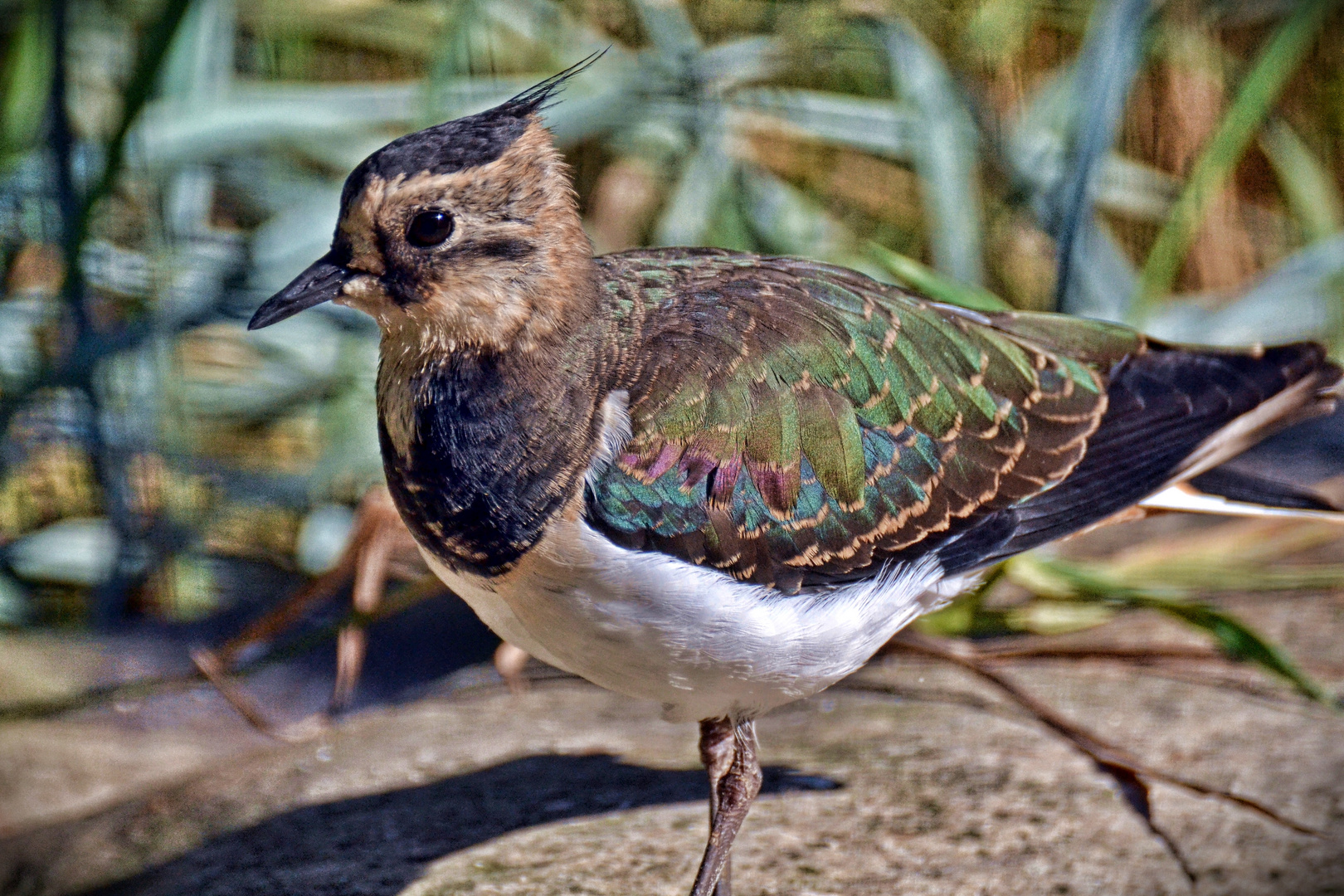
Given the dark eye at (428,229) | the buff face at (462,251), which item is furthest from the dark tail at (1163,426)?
the dark eye at (428,229)

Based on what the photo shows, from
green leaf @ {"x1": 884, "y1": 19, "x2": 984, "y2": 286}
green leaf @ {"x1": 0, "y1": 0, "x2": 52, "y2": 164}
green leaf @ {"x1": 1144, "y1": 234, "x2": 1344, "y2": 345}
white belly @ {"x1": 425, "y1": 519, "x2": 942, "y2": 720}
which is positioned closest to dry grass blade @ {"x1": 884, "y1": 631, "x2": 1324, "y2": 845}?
white belly @ {"x1": 425, "y1": 519, "x2": 942, "y2": 720}

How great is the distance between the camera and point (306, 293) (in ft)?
7.70

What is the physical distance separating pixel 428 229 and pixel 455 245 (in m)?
0.05

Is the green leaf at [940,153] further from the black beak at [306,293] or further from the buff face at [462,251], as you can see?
the black beak at [306,293]

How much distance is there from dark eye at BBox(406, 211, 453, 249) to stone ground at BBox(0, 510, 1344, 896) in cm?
133

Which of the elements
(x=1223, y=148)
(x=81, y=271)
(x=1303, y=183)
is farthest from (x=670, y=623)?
(x=1303, y=183)

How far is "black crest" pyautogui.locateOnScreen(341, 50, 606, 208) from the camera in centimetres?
229

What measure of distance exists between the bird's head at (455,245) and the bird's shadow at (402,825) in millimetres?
1201

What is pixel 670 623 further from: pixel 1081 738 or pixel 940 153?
pixel 940 153

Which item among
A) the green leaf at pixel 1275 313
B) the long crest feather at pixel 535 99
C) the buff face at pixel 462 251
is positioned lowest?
the green leaf at pixel 1275 313

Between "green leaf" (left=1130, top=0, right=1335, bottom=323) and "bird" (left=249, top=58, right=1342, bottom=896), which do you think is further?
"green leaf" (left=1130, top=0, right=1335, bottom=323)

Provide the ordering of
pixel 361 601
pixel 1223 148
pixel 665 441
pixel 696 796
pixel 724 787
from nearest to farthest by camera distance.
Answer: pixel 665 441
pixel 724 787
pixel 696 796
pixel 361 601
pixel 1223 148

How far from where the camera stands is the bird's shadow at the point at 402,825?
287 centimetres

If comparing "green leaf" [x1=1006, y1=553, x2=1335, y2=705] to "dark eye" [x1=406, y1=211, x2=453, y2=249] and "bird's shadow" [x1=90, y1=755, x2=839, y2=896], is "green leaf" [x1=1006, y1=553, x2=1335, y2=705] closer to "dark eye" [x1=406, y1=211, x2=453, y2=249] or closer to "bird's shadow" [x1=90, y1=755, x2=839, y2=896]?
"bird's shadow" [x1=90, y1=755, x2=839, y2=896]
